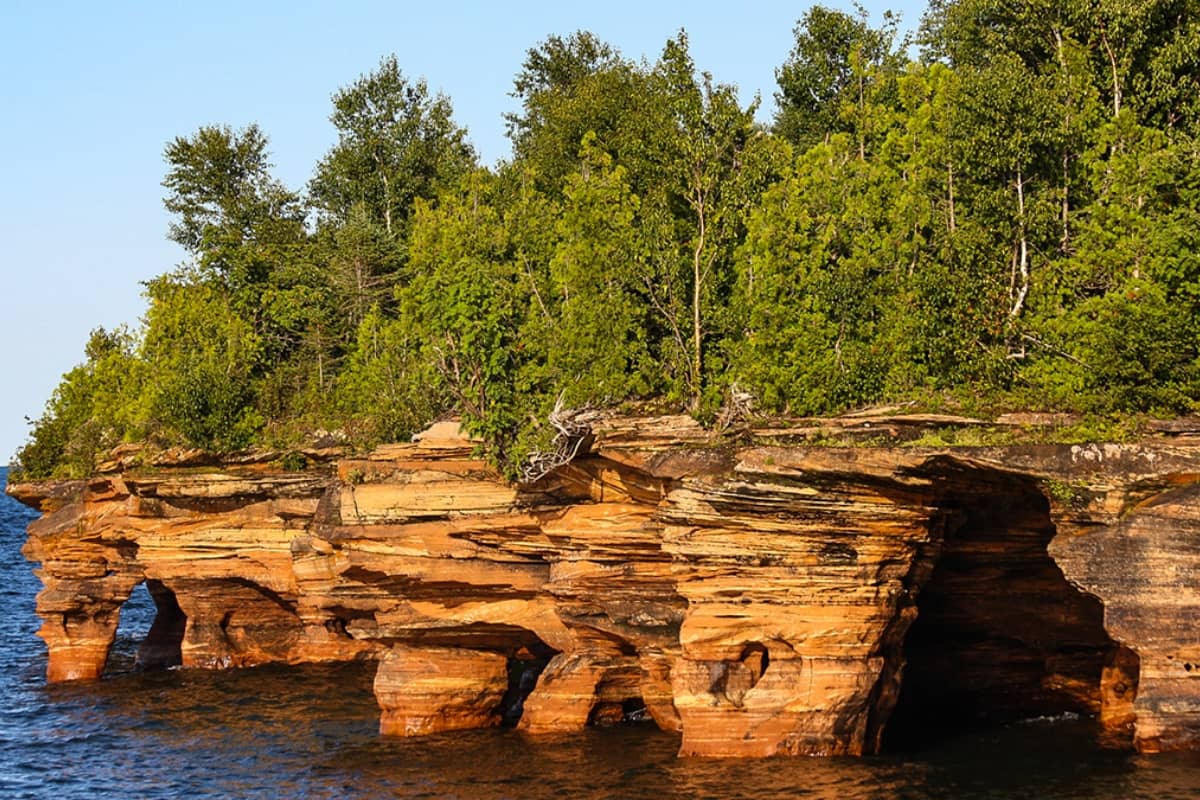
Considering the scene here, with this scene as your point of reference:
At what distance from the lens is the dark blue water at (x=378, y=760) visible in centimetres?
2617

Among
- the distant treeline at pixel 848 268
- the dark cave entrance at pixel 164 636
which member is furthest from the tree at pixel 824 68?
the dark cave entrance at pixel 164 636

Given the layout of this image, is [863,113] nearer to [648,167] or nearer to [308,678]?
[648,167]

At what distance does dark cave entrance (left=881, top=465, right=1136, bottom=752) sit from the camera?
97.4 ft

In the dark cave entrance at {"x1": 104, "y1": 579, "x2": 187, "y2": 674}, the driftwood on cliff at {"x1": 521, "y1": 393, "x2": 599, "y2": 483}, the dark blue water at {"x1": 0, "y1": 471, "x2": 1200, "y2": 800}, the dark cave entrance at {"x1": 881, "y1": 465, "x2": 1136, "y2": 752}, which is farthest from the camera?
the dark cave entrance at {"x1": 104, "y1": 579, "x2": 187, "y2": 674}

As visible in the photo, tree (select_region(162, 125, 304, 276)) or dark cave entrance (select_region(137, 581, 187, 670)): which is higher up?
tree (select_region(162, 125, 304, 276))

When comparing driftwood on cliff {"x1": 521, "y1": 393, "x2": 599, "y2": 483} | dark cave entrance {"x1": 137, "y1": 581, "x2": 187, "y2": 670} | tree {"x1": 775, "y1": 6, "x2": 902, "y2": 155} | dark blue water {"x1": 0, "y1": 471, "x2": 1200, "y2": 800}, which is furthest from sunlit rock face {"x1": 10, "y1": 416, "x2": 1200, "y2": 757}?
tree {"x1": 775, "y1": 6, "x2": 902, "y2": 155}

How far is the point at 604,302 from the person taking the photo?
3628 cm

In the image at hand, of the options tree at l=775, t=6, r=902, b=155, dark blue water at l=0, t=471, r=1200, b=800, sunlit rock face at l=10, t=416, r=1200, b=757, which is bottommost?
dark blue water at l=0, t=471, r=1200, b=800

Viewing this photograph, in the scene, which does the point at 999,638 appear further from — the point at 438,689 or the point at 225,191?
the point at 225,191

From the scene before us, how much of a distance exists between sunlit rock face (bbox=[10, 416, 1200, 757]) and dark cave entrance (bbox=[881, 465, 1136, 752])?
0.17 feet

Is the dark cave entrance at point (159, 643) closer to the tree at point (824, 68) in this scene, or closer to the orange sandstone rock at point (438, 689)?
the orange sandstone rock at point (438, 689)

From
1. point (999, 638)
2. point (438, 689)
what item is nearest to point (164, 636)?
point (438, 689)

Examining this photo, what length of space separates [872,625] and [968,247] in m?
9.41

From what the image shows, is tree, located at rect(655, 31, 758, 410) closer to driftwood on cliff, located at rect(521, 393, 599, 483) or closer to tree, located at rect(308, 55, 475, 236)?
driftwood on cliff, located at rect(521, 393, 599, 483)
